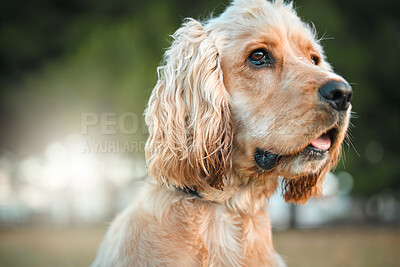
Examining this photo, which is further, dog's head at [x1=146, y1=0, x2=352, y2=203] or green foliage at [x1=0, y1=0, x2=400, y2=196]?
green foliage at [x1=0, y1=0, x2=400, y2=196]

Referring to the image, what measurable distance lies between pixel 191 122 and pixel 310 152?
34.6 inches

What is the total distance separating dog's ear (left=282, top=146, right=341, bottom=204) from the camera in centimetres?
325

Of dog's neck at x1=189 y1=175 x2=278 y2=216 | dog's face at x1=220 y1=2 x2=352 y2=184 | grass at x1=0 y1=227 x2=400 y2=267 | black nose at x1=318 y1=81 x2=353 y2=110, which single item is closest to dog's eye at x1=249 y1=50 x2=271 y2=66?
dog's face at x1=220 y1=2 x2=352 y2=184

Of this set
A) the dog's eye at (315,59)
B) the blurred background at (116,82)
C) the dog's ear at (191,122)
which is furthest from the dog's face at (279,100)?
the blurred background at (116,82)

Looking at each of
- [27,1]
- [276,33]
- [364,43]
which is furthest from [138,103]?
[276,33]

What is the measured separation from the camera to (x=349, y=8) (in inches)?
566

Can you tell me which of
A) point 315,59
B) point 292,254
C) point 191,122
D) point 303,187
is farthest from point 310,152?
point 292,254

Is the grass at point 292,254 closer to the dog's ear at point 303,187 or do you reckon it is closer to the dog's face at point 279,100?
the dog's ear at point 303,187

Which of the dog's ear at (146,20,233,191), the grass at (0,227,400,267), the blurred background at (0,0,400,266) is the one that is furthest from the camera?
the blurred background at (0,0,400,266)

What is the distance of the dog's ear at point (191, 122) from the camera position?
2.75m

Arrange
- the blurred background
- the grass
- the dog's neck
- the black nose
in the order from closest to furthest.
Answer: the black nose → the dog's neck → the grass → the blurred background

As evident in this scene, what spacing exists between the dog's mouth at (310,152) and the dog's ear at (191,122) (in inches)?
9.2

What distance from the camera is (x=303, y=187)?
330cm

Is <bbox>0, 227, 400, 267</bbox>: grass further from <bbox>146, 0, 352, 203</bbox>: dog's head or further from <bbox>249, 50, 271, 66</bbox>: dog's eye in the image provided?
<bbox>249, 50, 271, 66</bbox>: dog's eye
